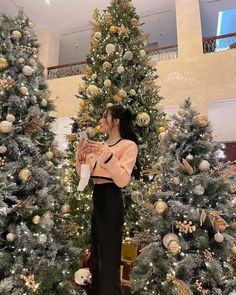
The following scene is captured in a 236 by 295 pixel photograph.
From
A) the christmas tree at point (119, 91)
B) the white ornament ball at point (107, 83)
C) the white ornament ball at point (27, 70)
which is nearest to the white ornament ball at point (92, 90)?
the christmas tree at point (119, 91)

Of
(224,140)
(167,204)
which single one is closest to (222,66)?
(224,140)

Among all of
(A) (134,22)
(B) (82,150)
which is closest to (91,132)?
(B) (82,150)

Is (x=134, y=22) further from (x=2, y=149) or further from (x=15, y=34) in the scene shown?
(x=2, y=149)

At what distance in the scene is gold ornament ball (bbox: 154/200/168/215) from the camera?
8.14 feet

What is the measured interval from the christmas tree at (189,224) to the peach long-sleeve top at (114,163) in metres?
0.72

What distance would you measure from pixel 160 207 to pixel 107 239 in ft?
2.46

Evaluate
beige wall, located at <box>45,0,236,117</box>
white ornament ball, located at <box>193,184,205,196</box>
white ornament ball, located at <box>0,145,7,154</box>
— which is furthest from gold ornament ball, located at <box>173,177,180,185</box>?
beige wall, located at <box>45,0,236,117</box>

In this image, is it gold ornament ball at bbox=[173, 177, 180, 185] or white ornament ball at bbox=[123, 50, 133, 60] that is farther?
white ornament ball at bbox=[123, 50, 133, 60]

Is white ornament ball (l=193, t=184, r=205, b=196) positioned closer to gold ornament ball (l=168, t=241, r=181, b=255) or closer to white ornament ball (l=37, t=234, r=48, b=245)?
gold ornament ball (l=168, t=241, r=181, b=255)

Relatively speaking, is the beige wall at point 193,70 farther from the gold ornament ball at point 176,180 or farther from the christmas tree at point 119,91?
the gold ornament ball at point 176,180

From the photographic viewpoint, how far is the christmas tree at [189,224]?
227 centimetres

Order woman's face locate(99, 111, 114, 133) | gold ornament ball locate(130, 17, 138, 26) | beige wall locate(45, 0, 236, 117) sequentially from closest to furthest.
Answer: woman's face locate(99, 111, 114, 133)
gold ornament ball locate(130, 17, 138, 26)
beige wall locate(45, 0, 236, 117)

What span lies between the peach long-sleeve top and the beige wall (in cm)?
598

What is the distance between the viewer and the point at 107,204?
1.89m
